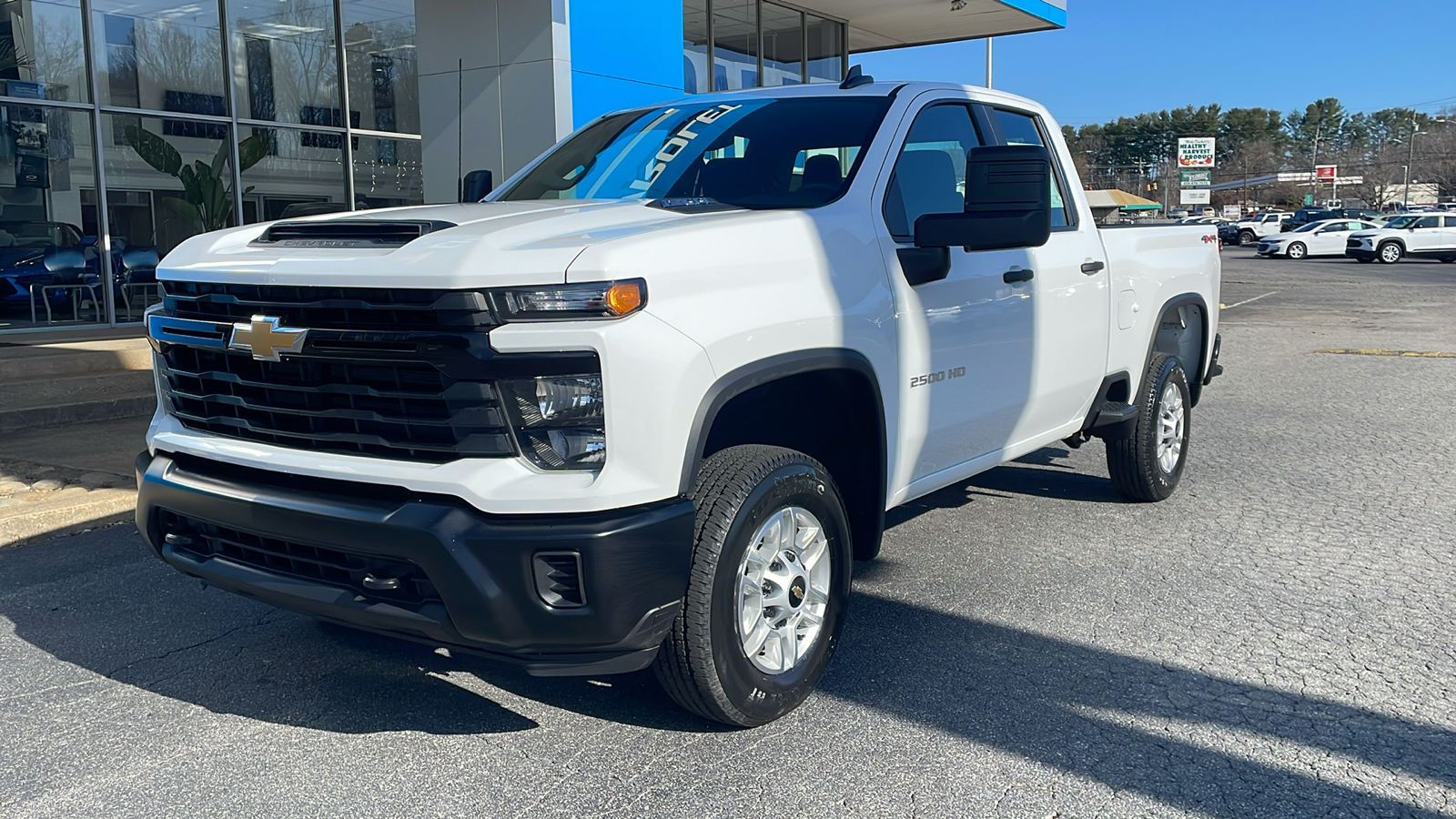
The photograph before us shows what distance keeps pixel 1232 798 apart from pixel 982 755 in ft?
2.14

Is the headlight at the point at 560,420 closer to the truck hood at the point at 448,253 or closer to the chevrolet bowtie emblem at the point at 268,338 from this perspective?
the truck hood at the point at 448,253

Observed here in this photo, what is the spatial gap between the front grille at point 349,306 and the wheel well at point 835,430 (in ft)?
3.17

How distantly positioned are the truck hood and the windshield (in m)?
0.53

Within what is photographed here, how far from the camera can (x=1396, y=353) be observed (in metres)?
13.7

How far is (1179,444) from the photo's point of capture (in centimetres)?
646

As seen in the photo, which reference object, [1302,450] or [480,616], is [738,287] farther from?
[1302,450]

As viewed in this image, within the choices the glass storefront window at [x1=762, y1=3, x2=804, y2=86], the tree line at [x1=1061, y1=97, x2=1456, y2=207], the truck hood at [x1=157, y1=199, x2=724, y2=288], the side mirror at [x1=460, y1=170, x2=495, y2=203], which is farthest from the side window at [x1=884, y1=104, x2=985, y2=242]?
the tree line at [x1=1061, y1=97, x2=1456, y2=207]

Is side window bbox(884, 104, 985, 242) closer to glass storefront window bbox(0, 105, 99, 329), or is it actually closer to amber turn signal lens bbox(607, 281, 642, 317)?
amber turn signal lens bbox(607, 281, 642, 317)

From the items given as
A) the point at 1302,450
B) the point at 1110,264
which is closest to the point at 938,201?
the point at 1110,264

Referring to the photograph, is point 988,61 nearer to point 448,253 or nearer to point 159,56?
point 159,56

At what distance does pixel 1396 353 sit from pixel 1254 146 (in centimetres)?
17081

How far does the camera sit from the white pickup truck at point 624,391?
114 inches

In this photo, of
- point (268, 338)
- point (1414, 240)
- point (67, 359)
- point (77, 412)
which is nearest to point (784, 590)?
point (268, 338)

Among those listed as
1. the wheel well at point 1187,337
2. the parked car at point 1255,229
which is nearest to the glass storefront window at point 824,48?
the wheel well at point 1187,337
